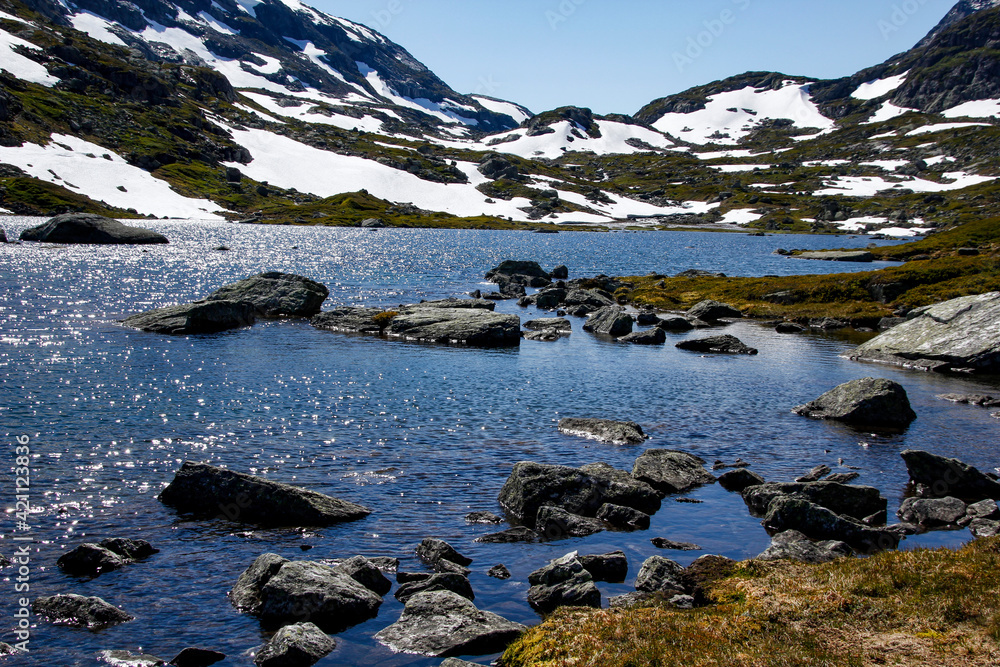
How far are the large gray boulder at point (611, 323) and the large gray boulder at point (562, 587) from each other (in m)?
48.1

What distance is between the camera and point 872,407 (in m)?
36.6

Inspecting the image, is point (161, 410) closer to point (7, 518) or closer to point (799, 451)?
point (7, 518)

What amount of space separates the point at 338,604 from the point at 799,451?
Result: 2381cm

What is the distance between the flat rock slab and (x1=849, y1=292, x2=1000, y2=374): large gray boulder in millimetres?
Result: 95070

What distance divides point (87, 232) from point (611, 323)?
116885 millimetres

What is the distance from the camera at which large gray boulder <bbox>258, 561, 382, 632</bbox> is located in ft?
53.7

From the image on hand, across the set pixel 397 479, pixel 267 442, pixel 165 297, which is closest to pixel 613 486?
pixel 397 479

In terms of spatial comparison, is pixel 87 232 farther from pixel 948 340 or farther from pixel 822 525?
pixel 822 525

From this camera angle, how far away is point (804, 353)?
5706 centimetres

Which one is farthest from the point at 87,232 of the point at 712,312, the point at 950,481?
the point at 950,481

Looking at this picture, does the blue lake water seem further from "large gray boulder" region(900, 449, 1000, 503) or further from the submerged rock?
the submerged rock

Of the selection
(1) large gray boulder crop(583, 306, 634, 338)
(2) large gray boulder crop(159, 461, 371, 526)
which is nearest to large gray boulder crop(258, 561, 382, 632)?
(2) large gray boulder crop(159, 461, 371, 526)

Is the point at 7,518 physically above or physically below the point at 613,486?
below
